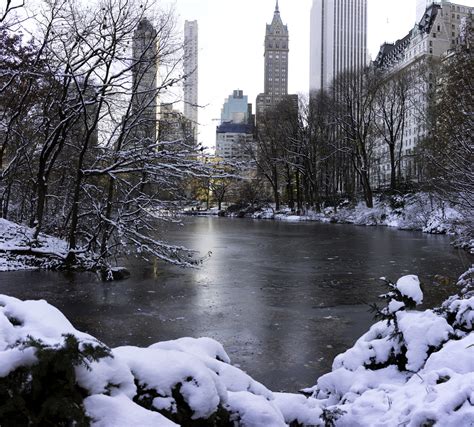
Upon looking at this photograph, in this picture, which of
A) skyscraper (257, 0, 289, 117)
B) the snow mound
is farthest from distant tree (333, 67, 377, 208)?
skyscraper (257, 0, 289, 117)

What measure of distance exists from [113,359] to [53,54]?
13.5m

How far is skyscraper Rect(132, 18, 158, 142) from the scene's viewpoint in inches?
545

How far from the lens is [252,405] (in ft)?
10.6

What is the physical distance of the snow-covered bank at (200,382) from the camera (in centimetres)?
254

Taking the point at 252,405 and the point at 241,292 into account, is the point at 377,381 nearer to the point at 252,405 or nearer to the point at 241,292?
the point at 252,405

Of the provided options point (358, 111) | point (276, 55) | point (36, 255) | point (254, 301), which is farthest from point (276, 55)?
point (254, 301)

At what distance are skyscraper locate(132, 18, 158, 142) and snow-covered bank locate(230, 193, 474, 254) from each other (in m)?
12.9

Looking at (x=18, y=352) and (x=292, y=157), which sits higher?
(x=292, y=157)

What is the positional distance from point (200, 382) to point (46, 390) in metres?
0.91

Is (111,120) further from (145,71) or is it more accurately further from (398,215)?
(398,215)

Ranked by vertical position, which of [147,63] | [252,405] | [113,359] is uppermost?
[147,63]

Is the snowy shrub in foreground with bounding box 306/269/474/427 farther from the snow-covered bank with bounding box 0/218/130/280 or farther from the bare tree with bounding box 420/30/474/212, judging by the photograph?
the snow-covered bank with bounding box 0/218/130/280

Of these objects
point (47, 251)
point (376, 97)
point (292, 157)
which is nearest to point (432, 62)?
point (376, 97)

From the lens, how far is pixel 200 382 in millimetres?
3049
